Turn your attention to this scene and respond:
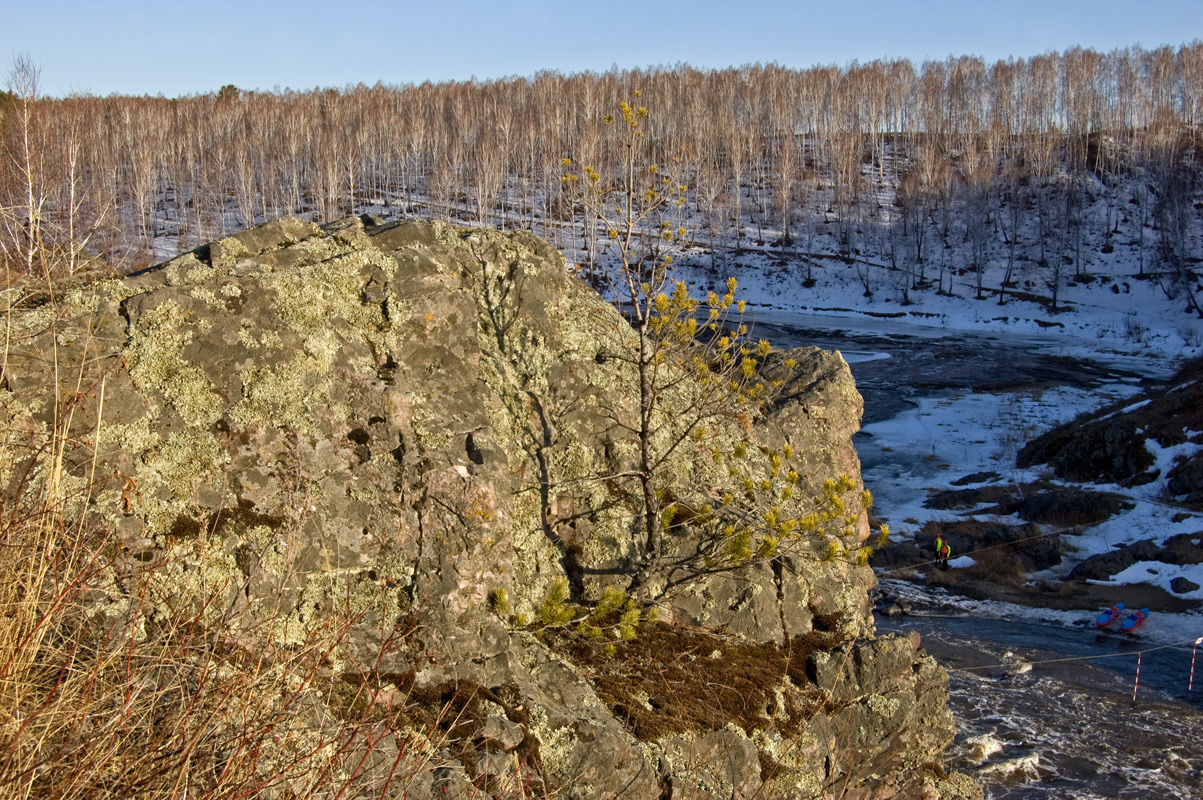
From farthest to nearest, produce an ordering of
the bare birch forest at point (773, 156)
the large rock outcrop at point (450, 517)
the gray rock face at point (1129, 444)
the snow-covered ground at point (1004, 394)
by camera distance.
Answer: the bare birch forest at point (773, 156), the gray rock face at point (1129, 444), the snow-covered ground at point (1004, 394), the large rock outcrop at point (450, 517)

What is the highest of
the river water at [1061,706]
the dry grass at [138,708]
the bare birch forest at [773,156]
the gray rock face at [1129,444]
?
the bare birch forest at [773,156]

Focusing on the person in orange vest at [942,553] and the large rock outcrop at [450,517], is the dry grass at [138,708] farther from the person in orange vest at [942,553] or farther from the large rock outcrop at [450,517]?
the person in orange vest at [942,553]

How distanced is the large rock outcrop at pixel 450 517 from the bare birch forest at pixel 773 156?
42001 mm

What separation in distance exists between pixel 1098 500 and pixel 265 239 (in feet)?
71.7

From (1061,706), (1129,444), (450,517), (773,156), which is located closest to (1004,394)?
(1129,444)

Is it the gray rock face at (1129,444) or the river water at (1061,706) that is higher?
the gray rock face at (1129,444)

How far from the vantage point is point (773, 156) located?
85312 mm

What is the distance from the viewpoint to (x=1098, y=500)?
69.4ft

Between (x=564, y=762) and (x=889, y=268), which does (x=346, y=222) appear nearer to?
(x=564, y=762)

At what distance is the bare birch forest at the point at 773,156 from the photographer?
63.2 meters

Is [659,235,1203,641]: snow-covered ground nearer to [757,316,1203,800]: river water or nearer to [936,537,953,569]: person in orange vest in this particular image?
[936,537,953,569]: person in orange vest

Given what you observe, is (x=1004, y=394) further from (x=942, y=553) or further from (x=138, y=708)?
(x=138, y=708)

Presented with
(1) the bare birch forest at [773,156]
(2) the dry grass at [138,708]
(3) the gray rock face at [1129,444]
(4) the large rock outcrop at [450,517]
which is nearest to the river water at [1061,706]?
(4) the large rock outcrop at [450,517]

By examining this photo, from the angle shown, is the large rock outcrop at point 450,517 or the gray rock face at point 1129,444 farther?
the gray rock face at point 1129,444
